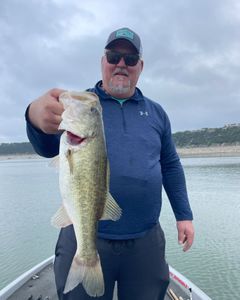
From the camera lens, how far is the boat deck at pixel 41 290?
4.82 m

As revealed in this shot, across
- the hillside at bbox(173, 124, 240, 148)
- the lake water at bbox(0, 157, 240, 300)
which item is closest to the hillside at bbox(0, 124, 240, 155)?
the hillside at bbox(173, 124, 240, 148)

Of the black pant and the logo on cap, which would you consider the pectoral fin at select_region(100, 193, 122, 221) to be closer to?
the black pant

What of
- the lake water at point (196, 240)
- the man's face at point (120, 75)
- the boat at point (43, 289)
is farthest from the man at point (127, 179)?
the lake water at point (196, 240)

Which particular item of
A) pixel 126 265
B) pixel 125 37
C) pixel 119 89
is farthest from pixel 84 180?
pixel 125 37

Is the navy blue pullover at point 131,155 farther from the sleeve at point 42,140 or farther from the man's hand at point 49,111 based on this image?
the man's hand at point 49,111

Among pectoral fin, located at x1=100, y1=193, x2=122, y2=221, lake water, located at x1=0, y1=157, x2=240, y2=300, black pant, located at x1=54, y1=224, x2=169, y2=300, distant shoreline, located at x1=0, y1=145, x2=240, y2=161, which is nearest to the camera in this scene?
pectoral fin, located at x1=100, y1=193, x2=122, y2=221

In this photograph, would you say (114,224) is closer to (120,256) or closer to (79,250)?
(120,256)

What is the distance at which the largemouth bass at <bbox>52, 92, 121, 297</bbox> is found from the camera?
2.08 metres

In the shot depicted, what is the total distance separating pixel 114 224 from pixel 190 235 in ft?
3.28

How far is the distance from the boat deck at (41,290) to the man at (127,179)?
2218mm

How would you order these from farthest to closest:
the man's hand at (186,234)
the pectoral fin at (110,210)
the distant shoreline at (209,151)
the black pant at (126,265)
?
the distant shoreline at (209,151), the man's hand at (186,234), the black pant at (126,265), the pectoral fin at (110,210)

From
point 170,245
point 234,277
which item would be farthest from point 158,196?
point 170,245

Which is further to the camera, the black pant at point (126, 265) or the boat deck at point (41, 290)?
the boat deck at point (41, 290)

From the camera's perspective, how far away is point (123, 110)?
2.98 meters
